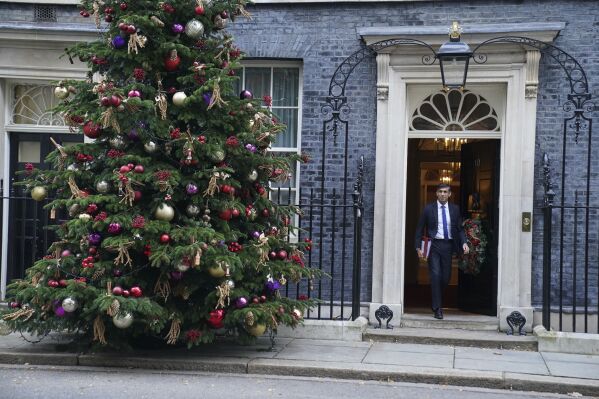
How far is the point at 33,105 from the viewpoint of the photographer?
12.2 metres

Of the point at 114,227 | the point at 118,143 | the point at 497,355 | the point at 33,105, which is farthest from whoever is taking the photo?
the point at 33,105

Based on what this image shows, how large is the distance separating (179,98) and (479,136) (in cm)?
464

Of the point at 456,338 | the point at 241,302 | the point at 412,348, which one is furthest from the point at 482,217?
the point at 241,302

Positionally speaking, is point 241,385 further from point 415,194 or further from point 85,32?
point 415,194

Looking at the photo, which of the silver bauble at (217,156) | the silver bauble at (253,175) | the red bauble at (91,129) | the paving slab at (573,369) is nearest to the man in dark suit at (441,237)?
the paving slab at (573,369)

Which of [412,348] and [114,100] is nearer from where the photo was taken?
[114,100]

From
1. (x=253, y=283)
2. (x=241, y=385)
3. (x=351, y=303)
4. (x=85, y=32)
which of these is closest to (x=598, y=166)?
(x=351, y=303)

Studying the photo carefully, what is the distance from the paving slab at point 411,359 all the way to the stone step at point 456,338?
Result: 717 millimetres

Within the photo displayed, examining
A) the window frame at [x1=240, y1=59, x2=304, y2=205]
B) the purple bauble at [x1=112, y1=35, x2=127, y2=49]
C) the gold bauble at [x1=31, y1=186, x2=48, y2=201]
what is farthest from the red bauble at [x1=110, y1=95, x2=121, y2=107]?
the window frame at [x1=240, y1=59, x2=304, y2=205]

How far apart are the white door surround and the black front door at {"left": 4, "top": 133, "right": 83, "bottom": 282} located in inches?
187

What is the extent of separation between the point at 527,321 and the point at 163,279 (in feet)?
16.2

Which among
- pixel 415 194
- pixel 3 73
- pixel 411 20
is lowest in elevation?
pixel 415 194

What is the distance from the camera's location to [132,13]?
8.40 meters

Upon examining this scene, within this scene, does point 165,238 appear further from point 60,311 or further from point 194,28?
point 194,28
